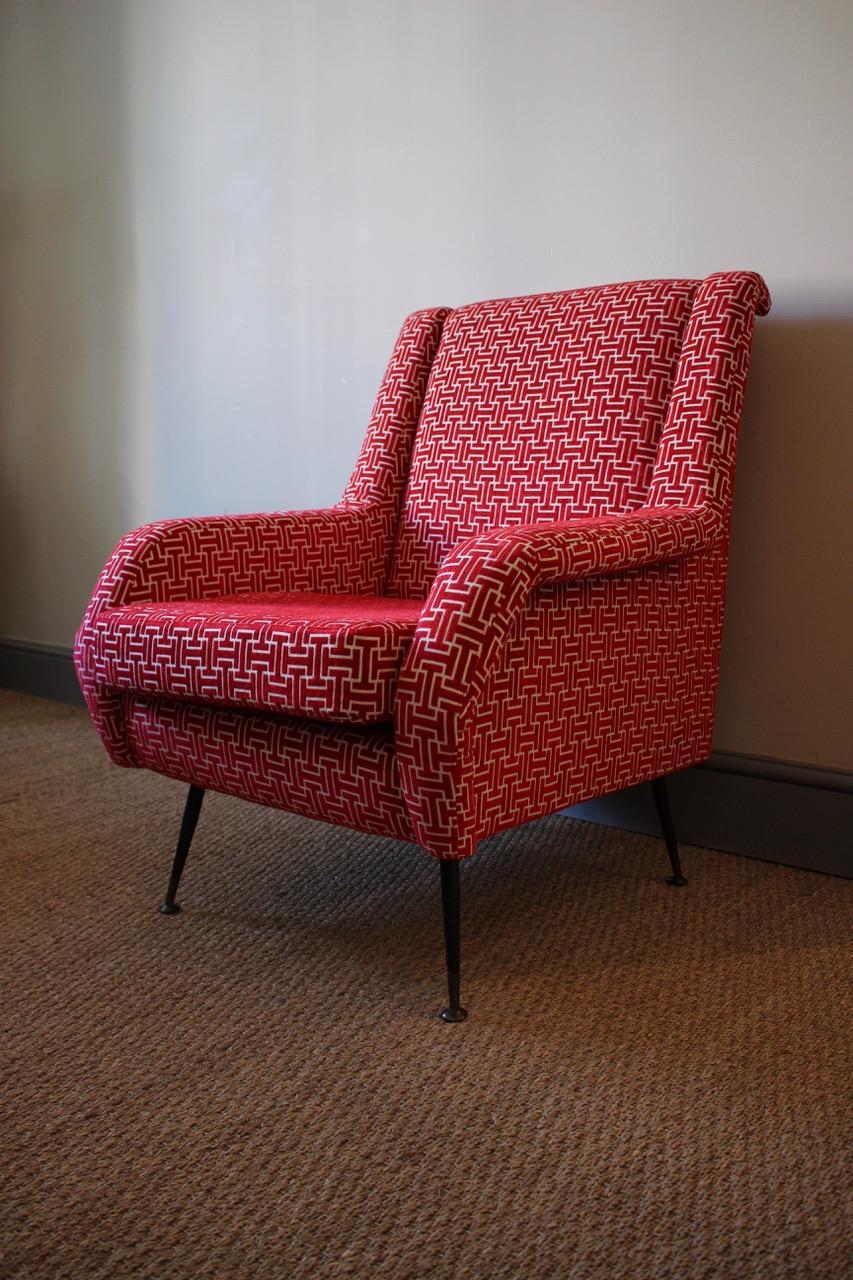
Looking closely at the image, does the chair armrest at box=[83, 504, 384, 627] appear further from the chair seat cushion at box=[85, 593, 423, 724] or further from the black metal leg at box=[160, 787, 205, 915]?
the black metal leg at box=[160, 787, 205, 915]

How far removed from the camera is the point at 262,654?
1.36 metres

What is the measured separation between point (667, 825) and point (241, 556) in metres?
0.74

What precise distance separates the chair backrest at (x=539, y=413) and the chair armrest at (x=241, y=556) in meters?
0.08

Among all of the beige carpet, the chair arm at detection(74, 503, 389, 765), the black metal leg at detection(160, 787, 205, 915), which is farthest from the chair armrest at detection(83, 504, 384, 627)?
the beige carpet

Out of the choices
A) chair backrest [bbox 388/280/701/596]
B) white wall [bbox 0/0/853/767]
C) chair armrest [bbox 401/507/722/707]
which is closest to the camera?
chair armrest [bbox 401/507/722/707]

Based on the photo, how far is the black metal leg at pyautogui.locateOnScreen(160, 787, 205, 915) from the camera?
5.49ft

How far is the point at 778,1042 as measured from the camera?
131cm

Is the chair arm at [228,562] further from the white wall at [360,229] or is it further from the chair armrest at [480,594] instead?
the white wall at [360,229]

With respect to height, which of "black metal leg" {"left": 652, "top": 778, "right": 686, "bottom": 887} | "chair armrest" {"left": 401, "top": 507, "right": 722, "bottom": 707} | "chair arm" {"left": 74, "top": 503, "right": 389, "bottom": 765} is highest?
"chair armrest" {"left": 401, "top": 507, "right": 722, "bottom": 707}

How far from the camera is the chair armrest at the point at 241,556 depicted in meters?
1.62

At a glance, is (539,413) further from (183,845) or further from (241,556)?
(183,845)

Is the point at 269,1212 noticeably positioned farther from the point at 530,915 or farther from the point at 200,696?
the point at 530,915

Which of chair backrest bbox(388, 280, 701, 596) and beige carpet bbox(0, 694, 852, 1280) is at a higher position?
chair backrest bbox(388, 280, 701, 596)

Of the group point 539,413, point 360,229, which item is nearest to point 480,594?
point 539,413
